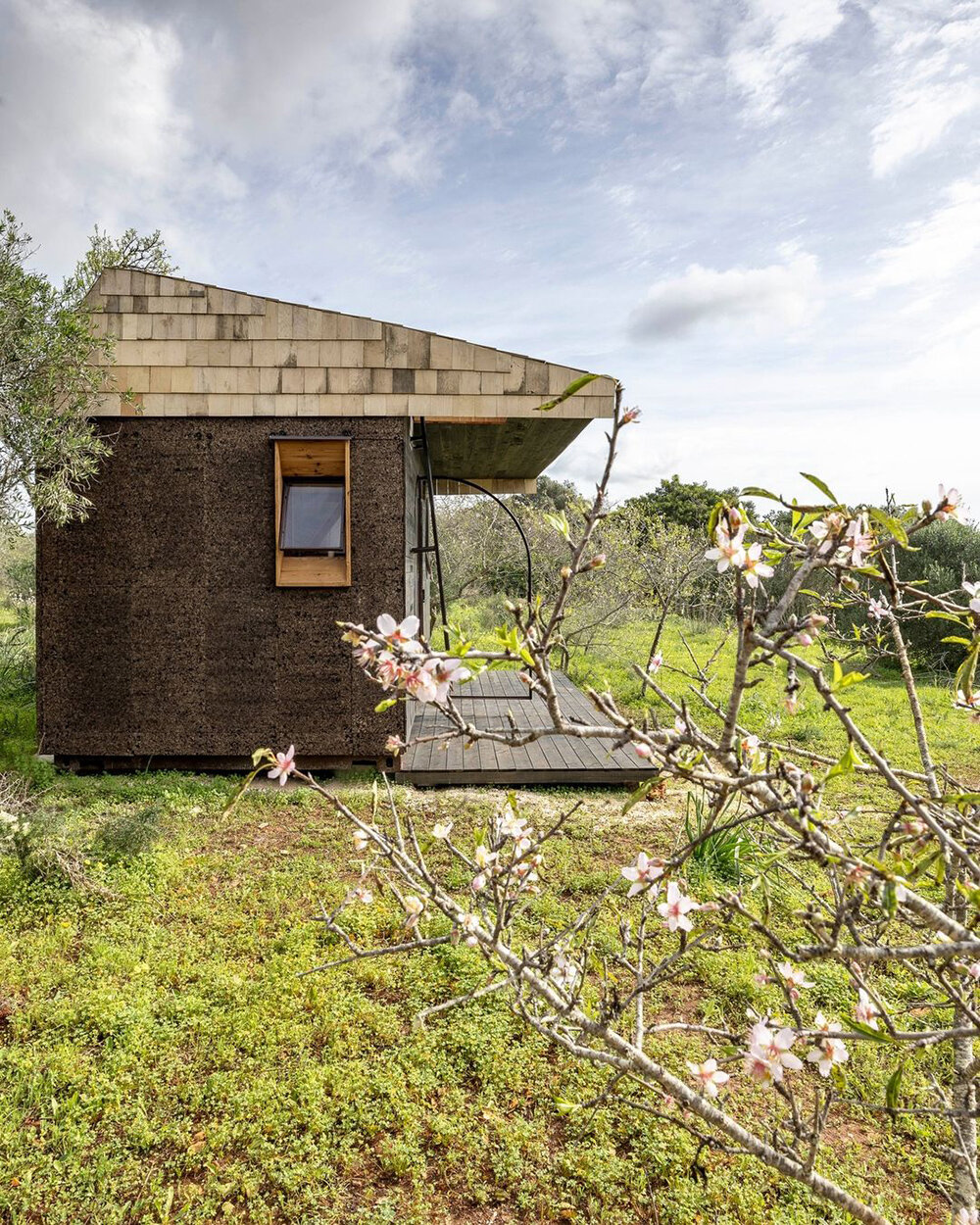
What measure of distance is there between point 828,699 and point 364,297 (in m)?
5.17

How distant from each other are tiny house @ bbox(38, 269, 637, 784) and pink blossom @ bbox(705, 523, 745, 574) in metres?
4.06

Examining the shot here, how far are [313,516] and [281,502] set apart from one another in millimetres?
244

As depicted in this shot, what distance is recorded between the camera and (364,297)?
5.20 metres

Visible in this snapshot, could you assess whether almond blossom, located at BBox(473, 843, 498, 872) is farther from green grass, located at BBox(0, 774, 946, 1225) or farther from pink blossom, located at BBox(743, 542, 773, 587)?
pink blossom, located at BBox(743, 542, 773, 587)

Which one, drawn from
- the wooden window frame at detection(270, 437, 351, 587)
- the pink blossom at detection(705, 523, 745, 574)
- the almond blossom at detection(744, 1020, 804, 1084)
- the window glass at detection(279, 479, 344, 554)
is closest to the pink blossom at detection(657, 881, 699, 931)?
the almond blossom at detection(744, 1020, 804, 1084)

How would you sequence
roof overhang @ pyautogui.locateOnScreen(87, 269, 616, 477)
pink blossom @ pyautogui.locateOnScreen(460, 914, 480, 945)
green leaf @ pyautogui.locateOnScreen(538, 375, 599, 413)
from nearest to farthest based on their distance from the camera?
green leaf @ pyautogui.locateOnScreen(538, 375, 599, 413) → pink blossom @ pyautogui.locateOnScreen(460, 914, 480, 945) → roof overhang @ pyautogui.locateOnScreen(87, 269, 616, 477)

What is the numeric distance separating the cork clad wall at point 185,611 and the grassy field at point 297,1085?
1493 mm

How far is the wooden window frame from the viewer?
4.91 metres

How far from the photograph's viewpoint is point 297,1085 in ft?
6.97

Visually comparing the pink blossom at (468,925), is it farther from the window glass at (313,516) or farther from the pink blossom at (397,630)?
the window glass at (313,516)

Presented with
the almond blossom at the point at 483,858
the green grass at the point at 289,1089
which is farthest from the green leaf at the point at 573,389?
the almond blossom at the point at 483,858

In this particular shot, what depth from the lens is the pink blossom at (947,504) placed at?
44.8 inches

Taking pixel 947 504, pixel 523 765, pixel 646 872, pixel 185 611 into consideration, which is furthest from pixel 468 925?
pixel 185 611

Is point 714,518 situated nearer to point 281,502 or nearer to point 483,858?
point 483,858
